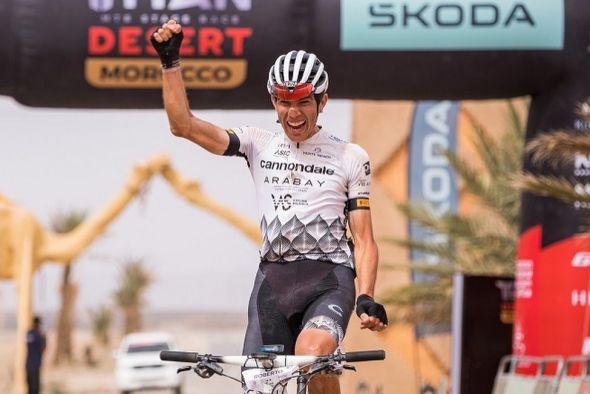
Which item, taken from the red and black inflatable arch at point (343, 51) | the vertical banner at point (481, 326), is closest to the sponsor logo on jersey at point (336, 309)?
the red and black inflatable arch at point (343, 51)

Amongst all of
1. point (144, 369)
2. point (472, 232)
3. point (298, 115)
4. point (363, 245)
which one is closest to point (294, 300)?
point (363, 245)

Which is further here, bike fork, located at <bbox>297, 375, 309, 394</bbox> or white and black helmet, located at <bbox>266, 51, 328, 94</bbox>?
white and black helmet, located at <bbox>266, 51, 328, 94</bbox>

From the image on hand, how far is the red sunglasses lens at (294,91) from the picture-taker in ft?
28.2

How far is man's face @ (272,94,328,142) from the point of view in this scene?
28.6 ft

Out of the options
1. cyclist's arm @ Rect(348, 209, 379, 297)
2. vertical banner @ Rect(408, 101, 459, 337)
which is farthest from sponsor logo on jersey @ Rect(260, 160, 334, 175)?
vertical banner @ Rect(408, 101, 459, 337)

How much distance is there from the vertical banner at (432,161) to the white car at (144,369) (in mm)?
8584

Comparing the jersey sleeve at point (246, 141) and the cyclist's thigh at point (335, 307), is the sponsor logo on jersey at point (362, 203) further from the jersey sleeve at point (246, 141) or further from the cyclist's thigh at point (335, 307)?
the jersey sleeve at point (246, 141)

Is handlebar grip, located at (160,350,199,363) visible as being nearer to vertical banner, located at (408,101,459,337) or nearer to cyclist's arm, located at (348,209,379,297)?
cyclist's arm, located at (348,209,379,297)

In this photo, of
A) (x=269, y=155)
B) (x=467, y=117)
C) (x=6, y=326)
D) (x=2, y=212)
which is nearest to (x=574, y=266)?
(x=269, y=155)

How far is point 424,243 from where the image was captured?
2927cm

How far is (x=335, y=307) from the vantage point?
8445 mm

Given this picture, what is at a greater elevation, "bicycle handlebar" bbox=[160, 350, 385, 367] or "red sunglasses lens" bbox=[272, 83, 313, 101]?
"red sunglasses lens" bbox=[272, 83, 313, 101]

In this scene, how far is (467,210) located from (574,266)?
1631 centimetres

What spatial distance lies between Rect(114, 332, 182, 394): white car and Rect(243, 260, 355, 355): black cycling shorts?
2960 centimetres
